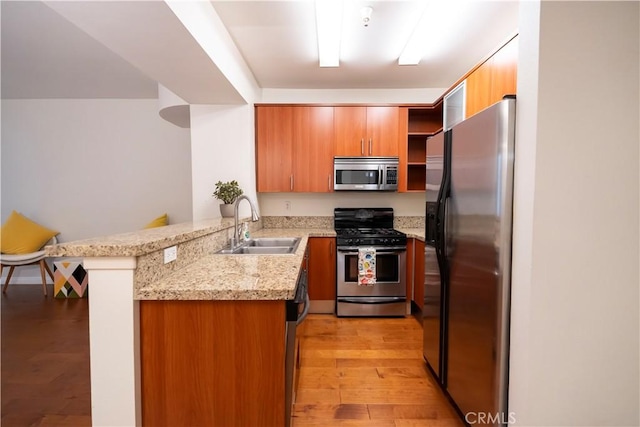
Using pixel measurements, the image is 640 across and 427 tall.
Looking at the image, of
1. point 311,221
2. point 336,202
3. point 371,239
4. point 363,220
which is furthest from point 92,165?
point 371,239

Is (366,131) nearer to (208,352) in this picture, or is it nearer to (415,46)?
(415,46)

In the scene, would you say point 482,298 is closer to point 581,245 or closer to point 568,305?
point 568,305

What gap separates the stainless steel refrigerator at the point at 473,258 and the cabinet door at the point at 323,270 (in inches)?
50.2

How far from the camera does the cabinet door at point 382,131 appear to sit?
3125 millimetres

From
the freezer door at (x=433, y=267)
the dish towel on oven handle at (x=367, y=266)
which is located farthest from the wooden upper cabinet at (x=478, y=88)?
the dish towel on oven handle at (x=367, y=266)

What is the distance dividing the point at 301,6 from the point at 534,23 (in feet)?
4.73

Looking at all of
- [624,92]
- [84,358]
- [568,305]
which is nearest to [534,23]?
[624,92]

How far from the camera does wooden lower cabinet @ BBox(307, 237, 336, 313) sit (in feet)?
9.70

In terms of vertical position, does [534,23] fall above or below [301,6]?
below

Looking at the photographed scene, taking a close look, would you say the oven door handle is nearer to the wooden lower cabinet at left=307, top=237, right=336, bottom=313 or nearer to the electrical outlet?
the wooden lower cabinet at left=307, top=237, right=336, bottom=313

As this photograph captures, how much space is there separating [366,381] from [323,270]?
1263mm

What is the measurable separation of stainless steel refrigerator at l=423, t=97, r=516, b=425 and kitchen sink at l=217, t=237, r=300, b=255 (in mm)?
1101

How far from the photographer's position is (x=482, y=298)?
4.33ft

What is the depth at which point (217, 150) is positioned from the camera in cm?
284
